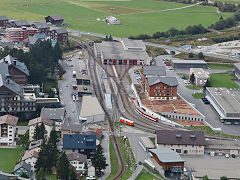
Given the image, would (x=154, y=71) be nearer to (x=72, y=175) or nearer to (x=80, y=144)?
(x=80, y=144)

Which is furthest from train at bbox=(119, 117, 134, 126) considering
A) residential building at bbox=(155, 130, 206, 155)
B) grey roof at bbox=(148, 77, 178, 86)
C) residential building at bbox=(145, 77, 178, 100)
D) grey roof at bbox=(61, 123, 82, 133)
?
grey roof at bbox=(148, 77, 178, 86)

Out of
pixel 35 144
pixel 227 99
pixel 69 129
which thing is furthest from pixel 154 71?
pixel 35 144

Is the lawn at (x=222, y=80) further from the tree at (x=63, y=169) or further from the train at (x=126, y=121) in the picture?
the tree at (x=63, y=169)

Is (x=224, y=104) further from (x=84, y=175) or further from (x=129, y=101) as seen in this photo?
(x=84, y=175)

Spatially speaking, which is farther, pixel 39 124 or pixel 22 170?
pixel 39 124

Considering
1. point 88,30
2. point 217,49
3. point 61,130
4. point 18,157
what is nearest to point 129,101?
point 61,130

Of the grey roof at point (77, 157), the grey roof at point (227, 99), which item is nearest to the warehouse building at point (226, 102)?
the grey roof at point (227, 99)
